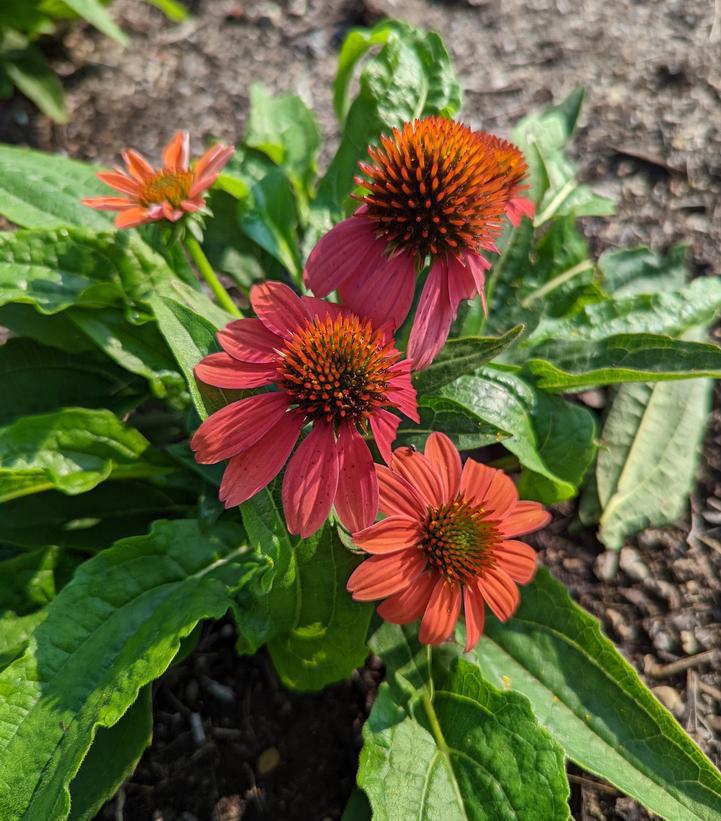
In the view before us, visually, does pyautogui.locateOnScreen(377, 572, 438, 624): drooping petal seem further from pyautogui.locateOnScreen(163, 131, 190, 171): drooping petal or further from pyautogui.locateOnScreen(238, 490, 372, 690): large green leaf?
pyautogui.locateOnScreen(163, 131, 190, 171): drooping petal

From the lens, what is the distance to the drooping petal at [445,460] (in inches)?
67.7

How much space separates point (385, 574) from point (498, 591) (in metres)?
0.30

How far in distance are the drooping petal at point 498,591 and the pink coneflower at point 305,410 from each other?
367 millimetres

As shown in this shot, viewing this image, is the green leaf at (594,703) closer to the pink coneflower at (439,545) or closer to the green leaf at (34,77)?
the pink coneflower at (439,545)

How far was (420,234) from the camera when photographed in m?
1.71

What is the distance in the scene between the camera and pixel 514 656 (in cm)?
203

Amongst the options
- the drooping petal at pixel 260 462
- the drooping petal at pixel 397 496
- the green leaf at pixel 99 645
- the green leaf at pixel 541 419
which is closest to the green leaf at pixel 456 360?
the green leaf at pixel 541 419

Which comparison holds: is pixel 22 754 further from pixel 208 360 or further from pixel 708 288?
pixel 708 288

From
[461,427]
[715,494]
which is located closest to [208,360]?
[461,427]

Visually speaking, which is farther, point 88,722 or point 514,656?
point 514,656

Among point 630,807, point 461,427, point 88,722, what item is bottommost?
point 630,807

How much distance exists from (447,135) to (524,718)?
4.36 ft

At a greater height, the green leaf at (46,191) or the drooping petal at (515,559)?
the green leaf at (46,191)

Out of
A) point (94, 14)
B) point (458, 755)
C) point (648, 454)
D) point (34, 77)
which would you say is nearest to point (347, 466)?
point (458, 755)
